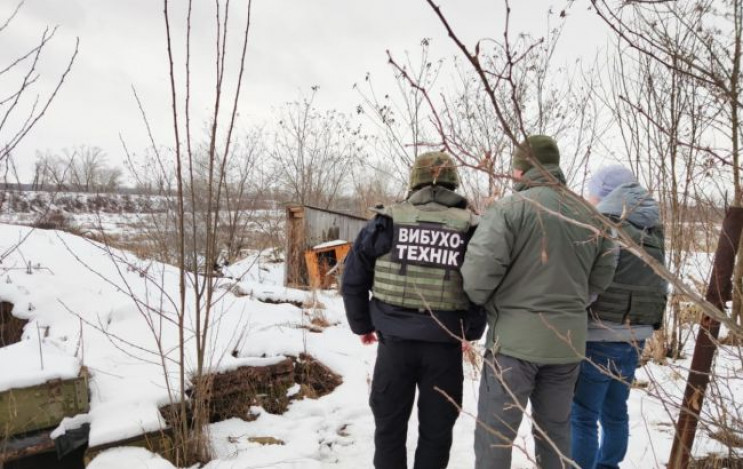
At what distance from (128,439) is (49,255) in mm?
3022

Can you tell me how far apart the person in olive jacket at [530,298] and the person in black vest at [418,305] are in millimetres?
201

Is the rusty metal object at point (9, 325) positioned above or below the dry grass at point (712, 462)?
above

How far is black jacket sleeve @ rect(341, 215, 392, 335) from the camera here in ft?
7.04

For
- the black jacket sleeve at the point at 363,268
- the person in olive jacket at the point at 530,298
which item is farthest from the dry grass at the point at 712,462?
the black jacket sleeve at the point at 363,268

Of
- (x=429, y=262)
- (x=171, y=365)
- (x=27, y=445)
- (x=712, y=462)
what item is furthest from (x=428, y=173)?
(x=27, y=445)

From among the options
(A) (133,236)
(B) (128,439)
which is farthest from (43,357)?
(A) (133,236)

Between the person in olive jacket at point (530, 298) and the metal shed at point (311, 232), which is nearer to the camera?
the person in olive jacket at point (530, 298)

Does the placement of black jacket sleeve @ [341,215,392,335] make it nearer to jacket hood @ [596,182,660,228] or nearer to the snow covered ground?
the snow covered ground

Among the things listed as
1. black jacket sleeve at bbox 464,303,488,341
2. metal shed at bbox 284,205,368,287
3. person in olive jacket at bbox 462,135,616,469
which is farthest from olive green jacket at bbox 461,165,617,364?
metal shed at bbox 284,205,368,287

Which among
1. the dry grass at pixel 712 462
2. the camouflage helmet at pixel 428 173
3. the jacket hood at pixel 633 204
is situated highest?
the camouflage helmet at pixel 428 173

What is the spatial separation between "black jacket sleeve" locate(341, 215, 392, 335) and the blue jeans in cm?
120

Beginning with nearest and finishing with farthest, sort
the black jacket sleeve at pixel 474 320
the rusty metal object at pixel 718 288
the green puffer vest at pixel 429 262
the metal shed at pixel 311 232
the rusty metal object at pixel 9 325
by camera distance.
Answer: the rusty metal object at pixel 718 288 < the green puffer vest at pixel 429 262 < the black jacket sleeve at pixel 474 320 < the rusty metal object at pixel 9 325 < the metal shed at pixel 311 232

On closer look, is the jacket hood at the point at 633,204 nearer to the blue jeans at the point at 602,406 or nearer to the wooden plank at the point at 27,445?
the blue jeans at the point at 602,406

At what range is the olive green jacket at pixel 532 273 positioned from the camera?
1.83m
